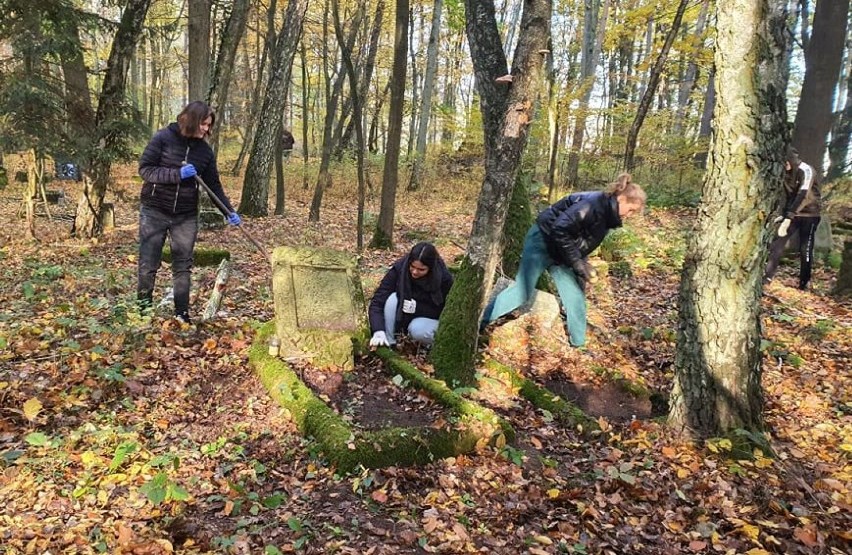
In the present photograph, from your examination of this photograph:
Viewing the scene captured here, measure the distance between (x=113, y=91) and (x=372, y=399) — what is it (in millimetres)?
7113

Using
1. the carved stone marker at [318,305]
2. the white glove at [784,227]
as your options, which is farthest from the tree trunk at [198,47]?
the white glove at [784,227]

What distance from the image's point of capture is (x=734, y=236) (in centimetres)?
373

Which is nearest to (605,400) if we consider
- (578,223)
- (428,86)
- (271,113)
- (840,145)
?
(578,223)

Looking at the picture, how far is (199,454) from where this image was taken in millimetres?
3666

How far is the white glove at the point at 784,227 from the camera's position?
24.2 ft

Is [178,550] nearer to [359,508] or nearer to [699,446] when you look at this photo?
[359,508]

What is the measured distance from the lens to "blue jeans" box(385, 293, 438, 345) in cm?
562

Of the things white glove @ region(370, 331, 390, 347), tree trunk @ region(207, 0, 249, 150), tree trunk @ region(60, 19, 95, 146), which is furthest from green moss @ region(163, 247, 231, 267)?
tree trunk @ region(207, 0, 249, 150)

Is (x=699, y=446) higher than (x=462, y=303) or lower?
lower

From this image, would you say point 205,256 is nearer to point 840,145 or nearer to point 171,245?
point 171,245

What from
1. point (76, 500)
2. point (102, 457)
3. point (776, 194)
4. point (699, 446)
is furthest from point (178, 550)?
point (776, 194)

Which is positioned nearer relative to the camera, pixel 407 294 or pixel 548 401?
pixel 548 401

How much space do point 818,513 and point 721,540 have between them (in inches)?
25.4

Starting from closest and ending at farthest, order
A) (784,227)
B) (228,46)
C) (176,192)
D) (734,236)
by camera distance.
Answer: (734,236) → (176,192) → (784,227) → (228,46)
